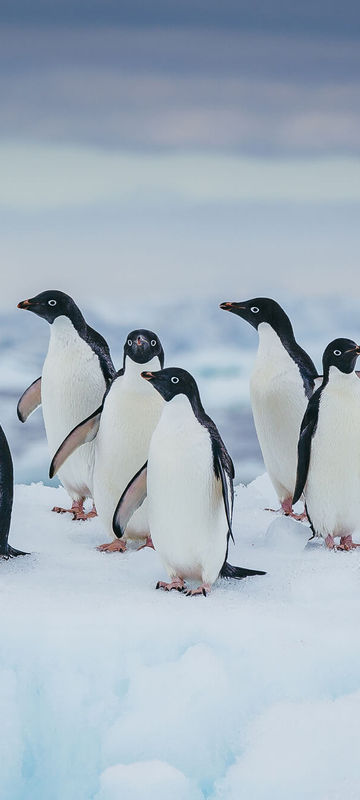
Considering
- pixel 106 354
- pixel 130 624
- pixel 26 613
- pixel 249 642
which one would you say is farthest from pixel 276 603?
pixel 106 354

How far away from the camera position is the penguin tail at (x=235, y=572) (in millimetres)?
3389

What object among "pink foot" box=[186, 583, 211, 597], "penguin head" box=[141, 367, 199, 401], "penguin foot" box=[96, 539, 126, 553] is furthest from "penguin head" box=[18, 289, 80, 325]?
"pink foot" box=[186, 583, 211, 597]

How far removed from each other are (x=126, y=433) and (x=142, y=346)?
0.97ft

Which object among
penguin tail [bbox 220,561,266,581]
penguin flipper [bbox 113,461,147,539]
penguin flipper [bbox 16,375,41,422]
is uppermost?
penguin flipper [bbox 16,375,41,422]

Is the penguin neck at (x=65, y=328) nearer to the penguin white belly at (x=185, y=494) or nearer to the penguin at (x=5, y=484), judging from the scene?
the penguin at (x=5, y=484)

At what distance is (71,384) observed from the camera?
409cm

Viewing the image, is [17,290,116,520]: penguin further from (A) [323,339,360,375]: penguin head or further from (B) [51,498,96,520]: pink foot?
(A) [323,339,360,375]: penguin head

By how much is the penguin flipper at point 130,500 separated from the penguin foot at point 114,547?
32 centimetres

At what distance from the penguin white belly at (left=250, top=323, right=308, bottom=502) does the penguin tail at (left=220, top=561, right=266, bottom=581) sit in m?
0.88

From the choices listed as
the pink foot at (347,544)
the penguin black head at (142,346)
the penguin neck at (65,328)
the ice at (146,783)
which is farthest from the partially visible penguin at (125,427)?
the ice at (146,783)

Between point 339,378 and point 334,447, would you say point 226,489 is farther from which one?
point 339,378

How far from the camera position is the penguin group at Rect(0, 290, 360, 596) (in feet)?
10.5

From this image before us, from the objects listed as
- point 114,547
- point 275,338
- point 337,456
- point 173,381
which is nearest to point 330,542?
point 337,456

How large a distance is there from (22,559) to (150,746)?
1013 mm
